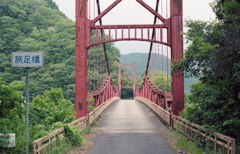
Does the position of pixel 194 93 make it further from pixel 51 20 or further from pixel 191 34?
pixel 51 20

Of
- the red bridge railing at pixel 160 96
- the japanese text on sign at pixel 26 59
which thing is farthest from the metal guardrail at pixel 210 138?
the red bridge railing at pixel 160 96

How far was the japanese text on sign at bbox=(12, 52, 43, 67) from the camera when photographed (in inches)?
231

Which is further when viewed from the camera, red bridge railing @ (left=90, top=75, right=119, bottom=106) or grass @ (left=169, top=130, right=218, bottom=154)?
red bridge railing @ (left=90, top=75, right=119, bottom=106)

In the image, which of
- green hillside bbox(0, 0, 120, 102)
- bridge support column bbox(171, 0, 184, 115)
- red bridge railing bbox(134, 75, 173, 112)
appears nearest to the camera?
bridge support column bbox(171, 0, 184, 115)

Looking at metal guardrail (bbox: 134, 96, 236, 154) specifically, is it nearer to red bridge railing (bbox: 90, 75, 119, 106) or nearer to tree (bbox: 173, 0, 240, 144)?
tree (bbox: 173, 0, 240, 144)

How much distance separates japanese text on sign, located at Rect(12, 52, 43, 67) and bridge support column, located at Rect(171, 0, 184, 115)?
9.02 meters

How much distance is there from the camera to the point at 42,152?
681 centimetres

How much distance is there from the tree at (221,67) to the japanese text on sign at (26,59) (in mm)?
4170

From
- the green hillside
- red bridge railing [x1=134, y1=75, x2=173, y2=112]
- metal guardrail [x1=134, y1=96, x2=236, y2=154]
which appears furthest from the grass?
the green hillside

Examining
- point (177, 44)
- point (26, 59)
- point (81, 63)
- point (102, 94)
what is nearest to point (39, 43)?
point (102, 94)

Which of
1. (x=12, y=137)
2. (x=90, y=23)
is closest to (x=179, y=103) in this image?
(x=90, y=23)

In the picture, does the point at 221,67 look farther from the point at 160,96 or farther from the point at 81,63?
the point at 160,96

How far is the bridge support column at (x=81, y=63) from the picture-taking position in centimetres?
1381

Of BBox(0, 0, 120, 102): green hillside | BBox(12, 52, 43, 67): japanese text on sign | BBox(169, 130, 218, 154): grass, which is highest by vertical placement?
BBox(0, 0, 120, 102): green hillside
